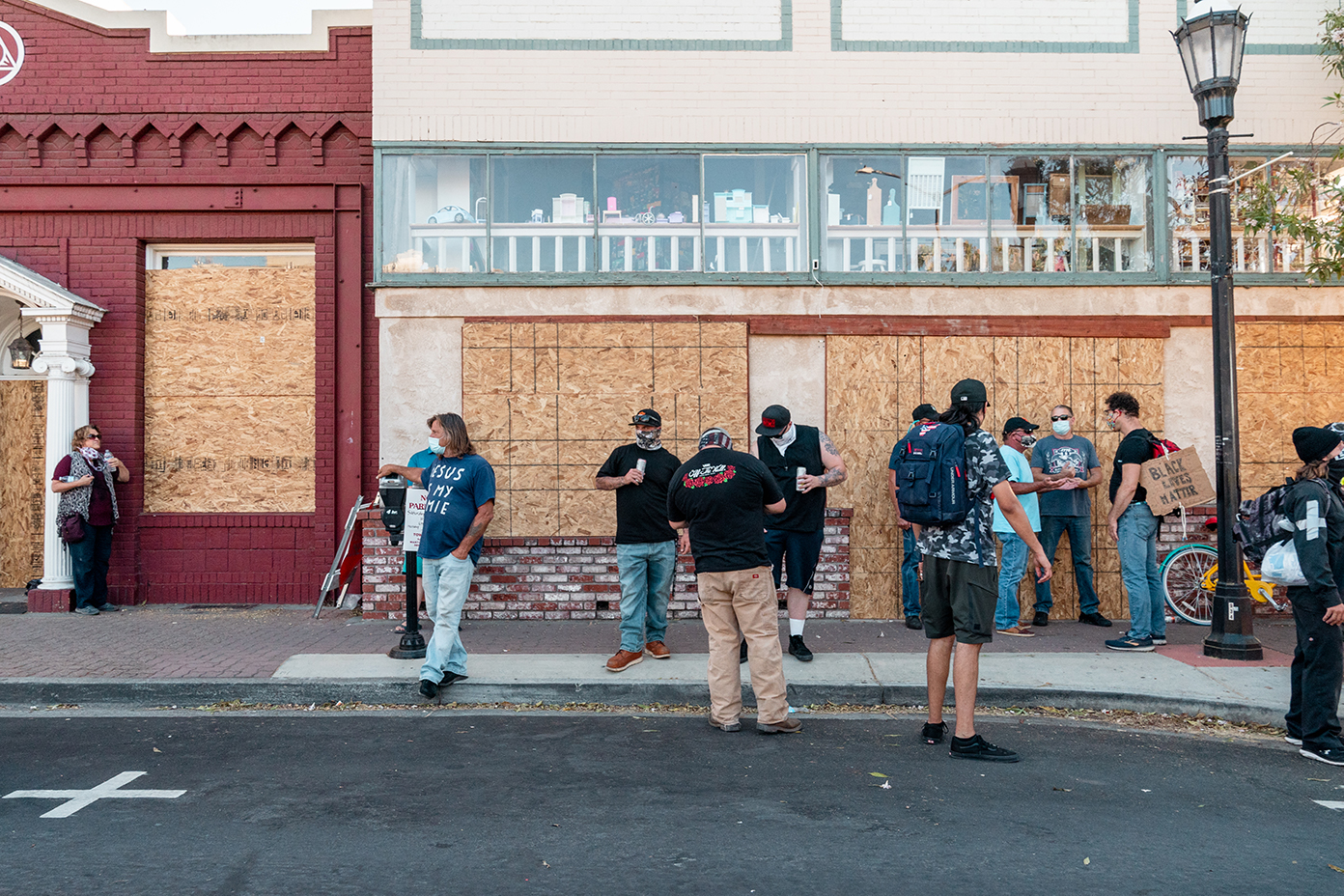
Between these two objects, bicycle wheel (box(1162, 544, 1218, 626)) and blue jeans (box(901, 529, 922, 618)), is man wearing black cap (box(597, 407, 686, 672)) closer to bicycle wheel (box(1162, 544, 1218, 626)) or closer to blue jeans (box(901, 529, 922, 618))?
blue jeans (box(901, 529, 922, 618))

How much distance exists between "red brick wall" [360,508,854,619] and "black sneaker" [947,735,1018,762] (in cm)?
402

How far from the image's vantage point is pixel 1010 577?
884 centimetres

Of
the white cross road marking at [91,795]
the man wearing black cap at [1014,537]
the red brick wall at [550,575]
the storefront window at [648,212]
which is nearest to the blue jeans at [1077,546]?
the man wearing black cap at [1014,537]

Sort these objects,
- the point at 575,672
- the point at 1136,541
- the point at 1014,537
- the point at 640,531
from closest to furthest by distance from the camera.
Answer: the point at 575,672 → the point at 640,531 → the point at 1136,541 → the point at 1014,537

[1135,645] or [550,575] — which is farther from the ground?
[550,575]

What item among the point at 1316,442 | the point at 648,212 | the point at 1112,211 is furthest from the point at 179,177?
the point at 1316,442

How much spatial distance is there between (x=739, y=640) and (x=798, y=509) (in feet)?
5.51

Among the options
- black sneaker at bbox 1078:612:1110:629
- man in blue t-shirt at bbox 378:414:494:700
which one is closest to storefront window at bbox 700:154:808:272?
man in blue t-shirt at bbox 378:414:494:700

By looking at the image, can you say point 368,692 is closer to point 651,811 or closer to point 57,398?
point 651,811

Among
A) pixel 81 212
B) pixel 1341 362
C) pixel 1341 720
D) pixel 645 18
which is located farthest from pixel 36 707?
pixel 1341 362

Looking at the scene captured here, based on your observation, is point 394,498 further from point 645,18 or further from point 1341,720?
point 1341,720

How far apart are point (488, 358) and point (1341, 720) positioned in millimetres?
7590

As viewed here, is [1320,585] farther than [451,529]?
No

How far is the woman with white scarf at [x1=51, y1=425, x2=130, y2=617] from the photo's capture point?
388 inches
